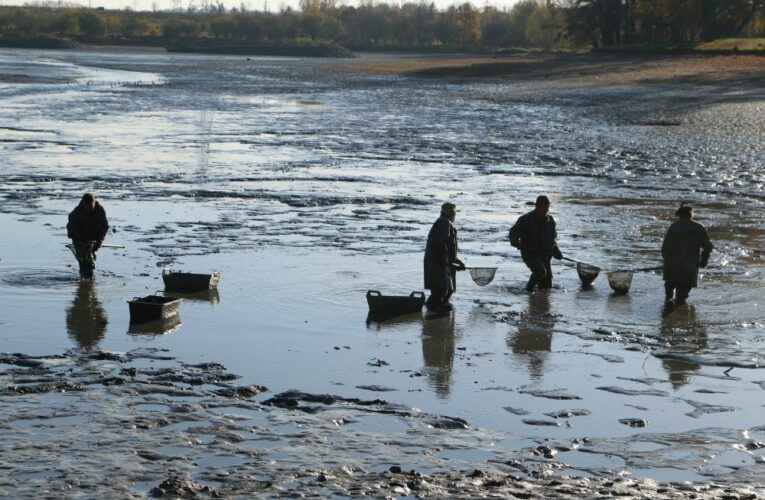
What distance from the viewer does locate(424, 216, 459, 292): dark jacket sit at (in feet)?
46.9

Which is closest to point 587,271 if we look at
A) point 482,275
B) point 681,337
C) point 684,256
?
point 684,256

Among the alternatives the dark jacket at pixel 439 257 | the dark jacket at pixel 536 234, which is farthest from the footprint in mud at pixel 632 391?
the dark jacket at pixel 536 234

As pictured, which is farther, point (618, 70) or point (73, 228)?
point (618, 70)

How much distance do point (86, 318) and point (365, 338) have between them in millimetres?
3108

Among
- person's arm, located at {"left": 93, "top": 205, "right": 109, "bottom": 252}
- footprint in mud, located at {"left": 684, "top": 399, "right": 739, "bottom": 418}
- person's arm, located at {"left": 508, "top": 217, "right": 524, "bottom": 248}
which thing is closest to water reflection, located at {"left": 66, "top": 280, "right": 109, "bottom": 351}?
person's arm, located at {"left": 93, "top": 205, "right": 109, "bottom": 252}

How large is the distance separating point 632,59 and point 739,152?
2116 inches

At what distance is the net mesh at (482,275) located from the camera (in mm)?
15094

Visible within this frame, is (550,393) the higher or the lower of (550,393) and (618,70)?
the lower

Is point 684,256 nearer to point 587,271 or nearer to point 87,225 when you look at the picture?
point 587,271

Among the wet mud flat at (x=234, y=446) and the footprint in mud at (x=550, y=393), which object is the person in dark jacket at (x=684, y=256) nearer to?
the footprint in mud at (x=550, y=393)

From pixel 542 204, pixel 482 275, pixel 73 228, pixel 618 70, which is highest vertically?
pixel 618 70

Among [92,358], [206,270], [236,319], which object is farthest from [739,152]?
[92,358]

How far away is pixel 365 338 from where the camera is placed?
519 inches

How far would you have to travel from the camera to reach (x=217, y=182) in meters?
26.0
